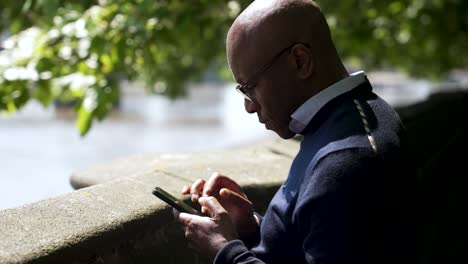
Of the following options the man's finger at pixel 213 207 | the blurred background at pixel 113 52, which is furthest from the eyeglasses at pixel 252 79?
the blurred background at pixel 113 52

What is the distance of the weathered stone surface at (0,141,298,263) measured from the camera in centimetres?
184

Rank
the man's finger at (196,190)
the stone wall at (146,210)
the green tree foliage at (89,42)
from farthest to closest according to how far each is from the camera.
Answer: the green tree foliage at (89,42), the man's finger at (196,190), the stone wall at (146,210)

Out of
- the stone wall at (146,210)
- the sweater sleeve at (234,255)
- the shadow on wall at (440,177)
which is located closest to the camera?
the sweater sleeve at (234,255)

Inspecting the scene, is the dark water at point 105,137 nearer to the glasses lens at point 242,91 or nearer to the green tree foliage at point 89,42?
the green tree foliage at point 89,42

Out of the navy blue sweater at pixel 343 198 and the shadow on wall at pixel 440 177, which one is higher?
the navy blue sweater at pixel 343 198

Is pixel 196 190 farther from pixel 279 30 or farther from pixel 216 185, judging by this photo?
pixel 279 30

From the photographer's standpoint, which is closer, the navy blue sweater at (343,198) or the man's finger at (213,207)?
the navy blue sweater at (343,198)

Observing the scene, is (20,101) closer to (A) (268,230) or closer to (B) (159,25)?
(B) (159,25)

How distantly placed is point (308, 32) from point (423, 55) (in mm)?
12501

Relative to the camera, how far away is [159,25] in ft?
16.1

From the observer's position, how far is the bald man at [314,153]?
1.64 metres

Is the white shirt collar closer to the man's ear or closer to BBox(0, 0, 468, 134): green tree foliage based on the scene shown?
the man's ear

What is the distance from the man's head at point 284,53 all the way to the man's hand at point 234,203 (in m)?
0.39

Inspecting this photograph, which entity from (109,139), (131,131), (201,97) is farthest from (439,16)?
(201,97)
